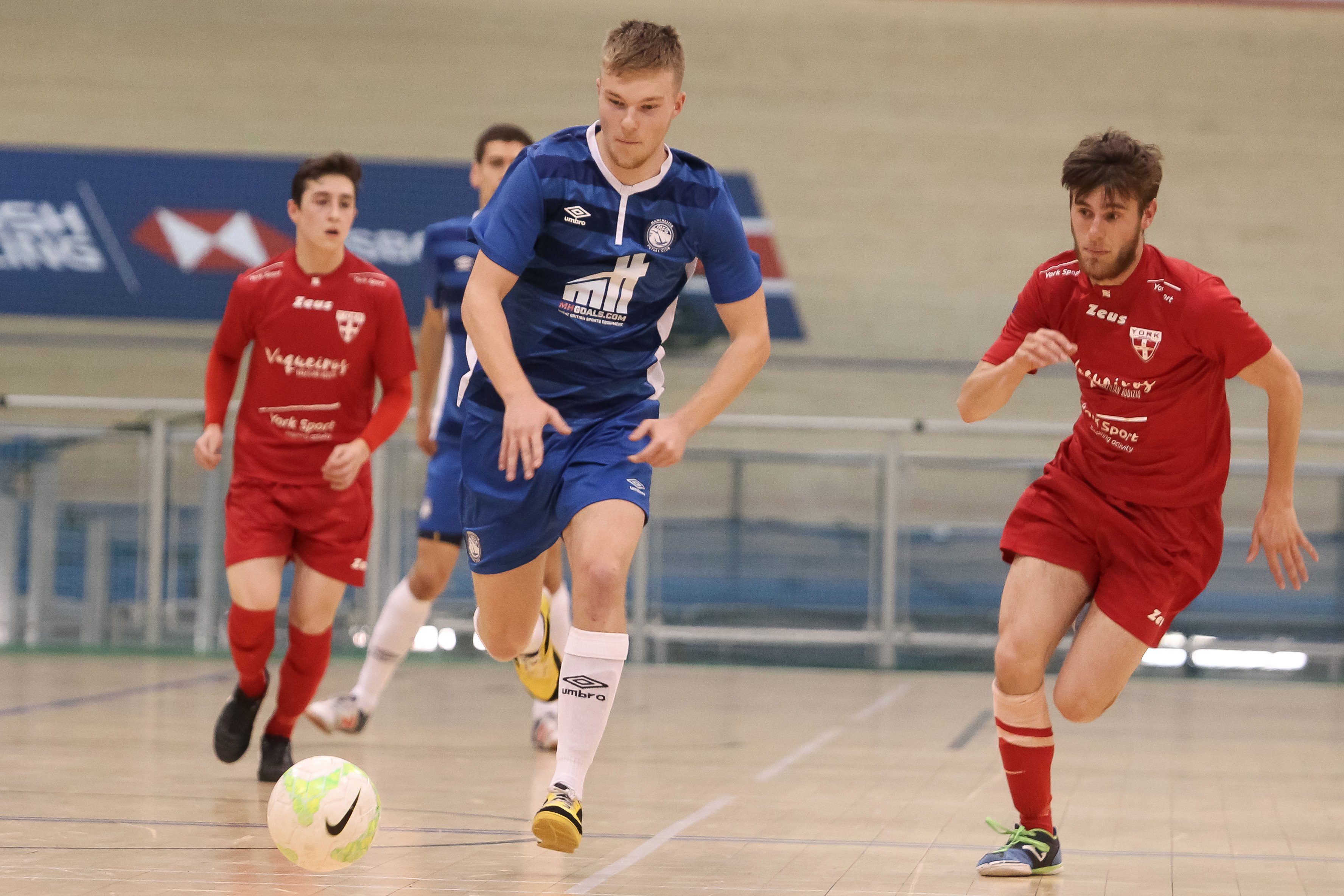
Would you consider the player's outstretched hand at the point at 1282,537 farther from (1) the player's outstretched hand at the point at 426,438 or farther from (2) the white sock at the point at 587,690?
(1) the player's outstretched hand at the point at 426,438

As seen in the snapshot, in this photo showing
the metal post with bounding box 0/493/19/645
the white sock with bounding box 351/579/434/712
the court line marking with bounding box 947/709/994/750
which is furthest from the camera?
the metal post with bounding box 0/493/19/645

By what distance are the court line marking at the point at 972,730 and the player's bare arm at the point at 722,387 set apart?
9.23ft

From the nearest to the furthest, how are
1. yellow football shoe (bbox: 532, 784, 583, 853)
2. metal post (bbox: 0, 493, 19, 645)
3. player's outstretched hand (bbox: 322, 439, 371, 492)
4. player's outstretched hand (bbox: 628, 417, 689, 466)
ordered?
yellow football shoe (bbox: 532, 784, 583, 853) → player's outstretched hand (bbox: 628, 417, 689, 466) → player's outstretched hand (bbox: 322, 439, 371, 492) → metal post (bbox: 0, 493, 19, 645)

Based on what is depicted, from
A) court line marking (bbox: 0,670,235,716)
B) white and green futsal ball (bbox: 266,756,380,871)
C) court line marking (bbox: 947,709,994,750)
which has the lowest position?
court line marking (bbox: 0,670,235,716)

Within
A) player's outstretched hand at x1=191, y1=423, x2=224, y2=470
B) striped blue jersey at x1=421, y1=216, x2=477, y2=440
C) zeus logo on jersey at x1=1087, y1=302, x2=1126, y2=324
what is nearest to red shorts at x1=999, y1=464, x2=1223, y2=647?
zeus logo on jersey at x1=1087, y1=302, x2=1126, y2=324

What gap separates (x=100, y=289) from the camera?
45.8 feet

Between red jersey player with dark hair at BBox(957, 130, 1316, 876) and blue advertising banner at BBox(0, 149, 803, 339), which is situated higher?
blue advertising banner at BBox(0, 149, 803, 339)

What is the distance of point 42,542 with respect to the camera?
990cm

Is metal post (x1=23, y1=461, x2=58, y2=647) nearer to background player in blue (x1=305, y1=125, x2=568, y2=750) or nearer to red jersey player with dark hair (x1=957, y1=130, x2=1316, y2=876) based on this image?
background player in blue (x1=305, y1=125, x2=568, y2=750)

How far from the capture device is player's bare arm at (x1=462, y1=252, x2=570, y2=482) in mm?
3377

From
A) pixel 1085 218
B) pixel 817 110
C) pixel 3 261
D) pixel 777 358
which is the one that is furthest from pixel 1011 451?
pixel 3 261

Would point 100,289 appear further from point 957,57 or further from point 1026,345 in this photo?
point 1026,345

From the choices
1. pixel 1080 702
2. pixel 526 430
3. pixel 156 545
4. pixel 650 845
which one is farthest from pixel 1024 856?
pixel 156 545

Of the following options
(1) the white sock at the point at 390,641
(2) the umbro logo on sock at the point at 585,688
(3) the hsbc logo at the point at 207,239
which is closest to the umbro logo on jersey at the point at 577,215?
(2) the umbro logo on sock at the point at 585,688
